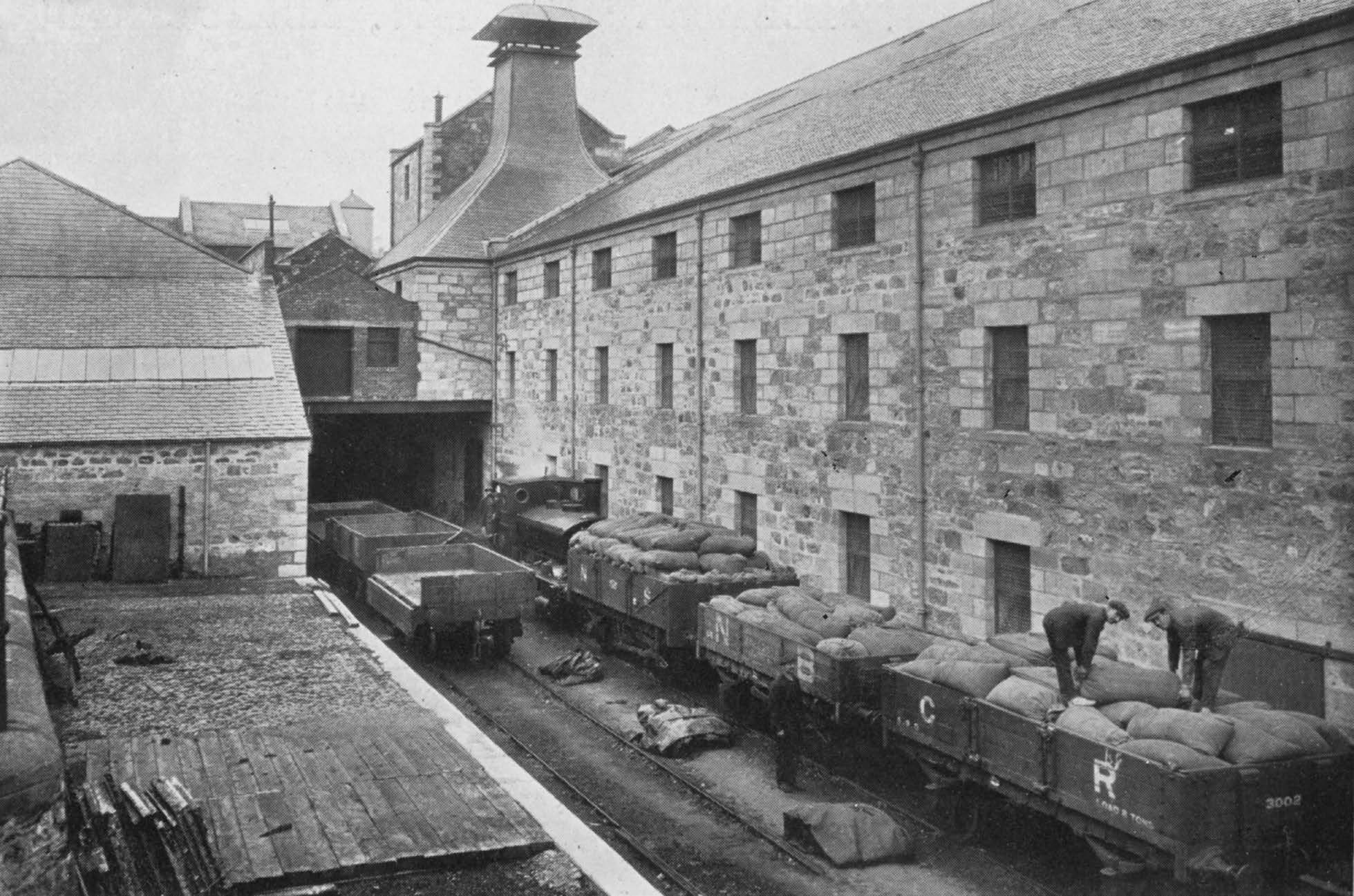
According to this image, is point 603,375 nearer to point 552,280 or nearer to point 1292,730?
point 552,280

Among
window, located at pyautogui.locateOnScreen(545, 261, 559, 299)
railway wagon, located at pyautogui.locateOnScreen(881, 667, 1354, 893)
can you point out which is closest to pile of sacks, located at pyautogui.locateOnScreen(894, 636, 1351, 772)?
railway wagon, located at pyautogui.locateOnScreen(881, 667, 1354, 893)

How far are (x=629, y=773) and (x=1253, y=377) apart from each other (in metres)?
8.03

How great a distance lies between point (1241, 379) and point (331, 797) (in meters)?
10.1

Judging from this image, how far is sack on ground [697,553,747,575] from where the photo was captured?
15.8 meters

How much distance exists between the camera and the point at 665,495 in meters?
23.6

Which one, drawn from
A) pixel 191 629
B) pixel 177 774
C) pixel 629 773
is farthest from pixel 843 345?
pixel 177 774

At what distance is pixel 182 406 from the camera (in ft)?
61.5

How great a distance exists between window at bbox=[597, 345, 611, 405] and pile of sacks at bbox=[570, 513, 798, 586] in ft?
28.6

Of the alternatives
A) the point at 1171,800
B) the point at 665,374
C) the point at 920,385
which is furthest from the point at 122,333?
the point at 1171,800

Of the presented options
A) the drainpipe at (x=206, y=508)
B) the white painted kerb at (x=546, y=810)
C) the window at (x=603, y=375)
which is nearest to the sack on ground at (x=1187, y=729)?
the white painted kerb at (x=546, y=810)

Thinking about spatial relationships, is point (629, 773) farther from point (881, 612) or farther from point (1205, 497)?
point (1205, 497)

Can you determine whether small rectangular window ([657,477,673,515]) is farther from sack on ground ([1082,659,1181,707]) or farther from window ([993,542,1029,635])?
sack on ground ([1082,659,1181,707])

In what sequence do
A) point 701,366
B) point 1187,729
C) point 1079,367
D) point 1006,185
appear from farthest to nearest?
point 701,366, point 1006,185, point 1079,367, point 1187,729

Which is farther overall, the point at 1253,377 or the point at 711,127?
the point at 711,127
